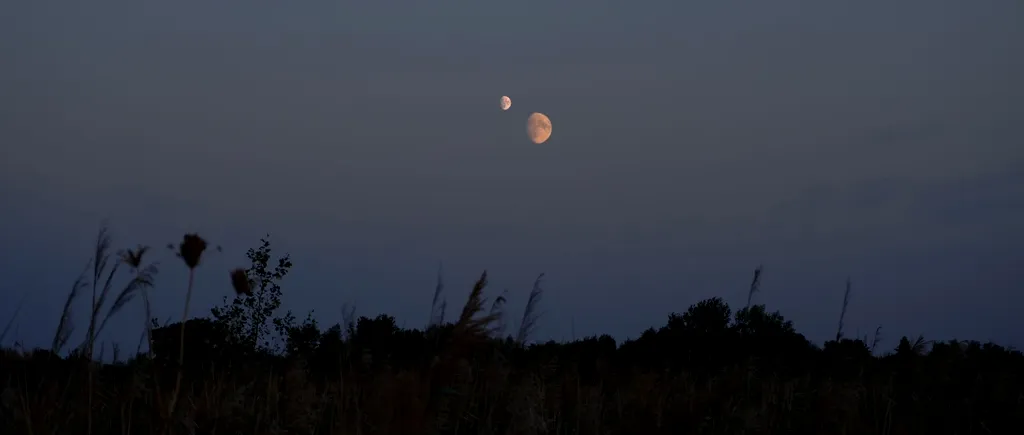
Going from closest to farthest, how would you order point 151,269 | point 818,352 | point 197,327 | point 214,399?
point 151,269
point 214,399
point 197,327
point 818,352

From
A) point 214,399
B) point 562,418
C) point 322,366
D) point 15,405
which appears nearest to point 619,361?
point 322,366

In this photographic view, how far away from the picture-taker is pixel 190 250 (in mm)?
2986

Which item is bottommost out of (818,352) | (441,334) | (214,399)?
(214,399)

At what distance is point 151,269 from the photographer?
10.9 ft

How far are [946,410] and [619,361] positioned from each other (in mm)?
12788

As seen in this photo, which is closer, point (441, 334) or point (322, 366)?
point (441, 334)

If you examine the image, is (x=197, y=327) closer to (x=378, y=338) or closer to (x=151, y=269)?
(x=378, y=338)

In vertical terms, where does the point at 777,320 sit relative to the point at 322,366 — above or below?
above

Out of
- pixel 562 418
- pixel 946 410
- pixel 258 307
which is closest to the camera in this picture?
pixel 562 418

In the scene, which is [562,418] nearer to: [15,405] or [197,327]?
[15,405]

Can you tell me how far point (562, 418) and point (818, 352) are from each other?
1762cm

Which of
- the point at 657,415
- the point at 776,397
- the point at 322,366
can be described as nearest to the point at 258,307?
the point at 322,366

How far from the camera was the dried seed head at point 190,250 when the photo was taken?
296cm

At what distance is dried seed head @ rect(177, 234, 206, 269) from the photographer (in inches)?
117
